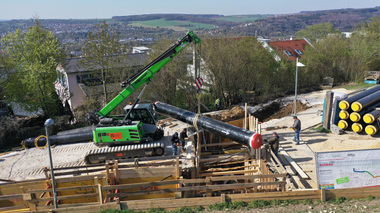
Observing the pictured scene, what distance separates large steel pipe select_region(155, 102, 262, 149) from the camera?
10.7m

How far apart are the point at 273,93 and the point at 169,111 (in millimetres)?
15835

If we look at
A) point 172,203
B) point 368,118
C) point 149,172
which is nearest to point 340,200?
point 172,203

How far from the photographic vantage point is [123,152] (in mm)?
13648

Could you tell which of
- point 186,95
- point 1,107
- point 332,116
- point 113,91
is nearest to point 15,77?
point 1,107

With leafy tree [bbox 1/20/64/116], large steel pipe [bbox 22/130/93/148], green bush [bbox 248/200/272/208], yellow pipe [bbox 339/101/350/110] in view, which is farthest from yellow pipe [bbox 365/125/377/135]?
leafy tree [bbox 1/20/64/116]

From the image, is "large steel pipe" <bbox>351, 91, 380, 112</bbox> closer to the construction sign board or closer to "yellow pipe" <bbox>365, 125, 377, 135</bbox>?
"yellow pipe" <bbox>365, 125, 377, 135</bbox>

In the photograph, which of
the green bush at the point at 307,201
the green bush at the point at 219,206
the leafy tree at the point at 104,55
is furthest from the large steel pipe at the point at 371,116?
the leafy tree at the point at 104,55

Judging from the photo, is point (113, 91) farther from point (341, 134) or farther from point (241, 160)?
point (341, 134)

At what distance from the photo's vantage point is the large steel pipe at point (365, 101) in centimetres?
1482

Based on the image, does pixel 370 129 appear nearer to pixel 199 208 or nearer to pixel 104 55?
pixel 199 208

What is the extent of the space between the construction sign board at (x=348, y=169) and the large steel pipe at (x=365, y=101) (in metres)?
6.70

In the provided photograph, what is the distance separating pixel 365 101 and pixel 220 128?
864cm

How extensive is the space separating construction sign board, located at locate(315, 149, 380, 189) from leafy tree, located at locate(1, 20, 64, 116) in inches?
759

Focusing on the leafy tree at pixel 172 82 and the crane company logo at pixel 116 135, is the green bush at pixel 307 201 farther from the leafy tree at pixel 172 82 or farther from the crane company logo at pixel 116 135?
the leafy tree at pixel 172 82
